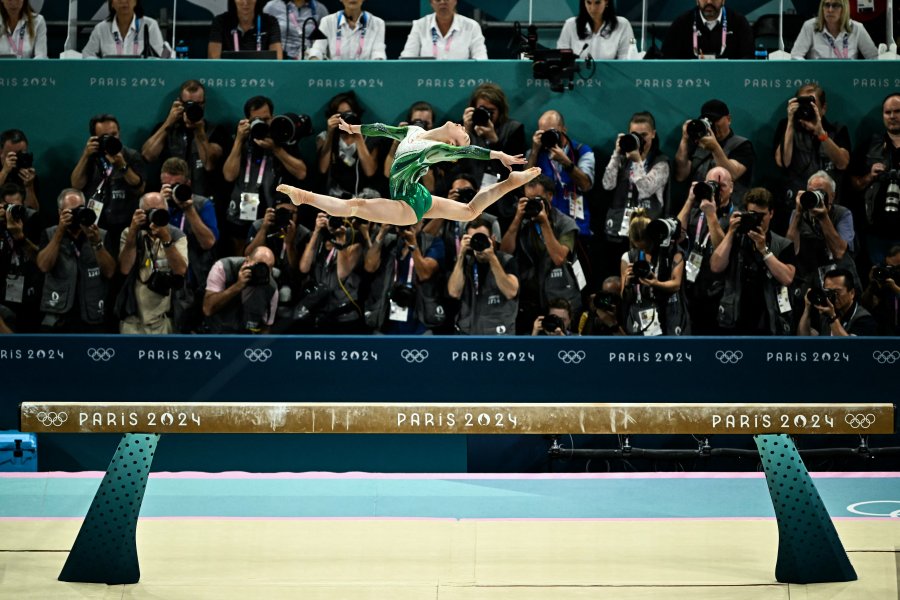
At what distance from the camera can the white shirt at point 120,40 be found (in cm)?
959

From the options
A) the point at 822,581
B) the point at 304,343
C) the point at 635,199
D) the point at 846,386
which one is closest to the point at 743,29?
the point at 635,199

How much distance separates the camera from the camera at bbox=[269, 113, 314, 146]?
807 cm

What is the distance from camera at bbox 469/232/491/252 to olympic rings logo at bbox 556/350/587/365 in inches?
34.5

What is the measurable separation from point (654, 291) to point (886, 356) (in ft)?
5.22

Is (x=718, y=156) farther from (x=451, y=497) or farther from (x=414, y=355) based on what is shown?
(x=451, y=497)

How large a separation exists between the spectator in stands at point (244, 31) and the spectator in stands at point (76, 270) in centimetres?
200

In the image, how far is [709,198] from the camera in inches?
323

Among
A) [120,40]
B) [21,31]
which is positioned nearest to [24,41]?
[21,31]

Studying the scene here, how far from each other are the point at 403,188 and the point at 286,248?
314 cm

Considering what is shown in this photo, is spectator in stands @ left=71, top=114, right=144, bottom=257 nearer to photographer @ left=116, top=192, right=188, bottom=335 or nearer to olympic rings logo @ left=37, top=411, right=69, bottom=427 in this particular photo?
photographer @ left=116, top=192, right=188, bottom=335

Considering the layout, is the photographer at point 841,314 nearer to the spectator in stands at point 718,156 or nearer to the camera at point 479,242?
the spectator in stands at point 718,156

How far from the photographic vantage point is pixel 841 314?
824cm

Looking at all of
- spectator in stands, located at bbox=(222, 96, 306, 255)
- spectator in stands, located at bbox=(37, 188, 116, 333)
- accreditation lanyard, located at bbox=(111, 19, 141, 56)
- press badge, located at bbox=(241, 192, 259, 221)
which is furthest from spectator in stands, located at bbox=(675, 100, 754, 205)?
accreditation lanyard, located at bbox=(111, 19, 141, 56)

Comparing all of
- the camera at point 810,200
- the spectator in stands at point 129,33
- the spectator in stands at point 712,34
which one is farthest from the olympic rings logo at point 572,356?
the spectator in stands at point 129,33
